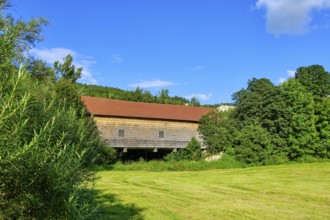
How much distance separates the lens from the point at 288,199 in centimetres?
1420

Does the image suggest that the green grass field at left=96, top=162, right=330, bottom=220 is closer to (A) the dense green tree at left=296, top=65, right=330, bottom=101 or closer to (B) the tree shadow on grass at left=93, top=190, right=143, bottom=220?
(B) the tree shadow on grass at left=93, top=190, right=143, bottom=220

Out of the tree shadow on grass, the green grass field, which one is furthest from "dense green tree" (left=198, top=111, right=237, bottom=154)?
the tree shadow on grass

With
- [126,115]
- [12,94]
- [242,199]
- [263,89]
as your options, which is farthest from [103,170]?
[12,94]

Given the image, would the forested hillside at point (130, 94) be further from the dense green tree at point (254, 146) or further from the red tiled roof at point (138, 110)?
the dense green tree at point (254, 146)

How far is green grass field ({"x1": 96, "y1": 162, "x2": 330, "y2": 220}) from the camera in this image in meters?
10.7

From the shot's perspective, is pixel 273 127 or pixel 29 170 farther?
pixel 273 127

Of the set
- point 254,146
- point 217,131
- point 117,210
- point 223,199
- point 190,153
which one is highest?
point 217,131

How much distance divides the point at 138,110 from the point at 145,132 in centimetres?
255

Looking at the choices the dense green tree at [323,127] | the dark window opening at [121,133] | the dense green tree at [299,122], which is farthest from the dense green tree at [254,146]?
the dark window opening at [121,133]

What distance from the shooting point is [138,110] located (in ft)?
115

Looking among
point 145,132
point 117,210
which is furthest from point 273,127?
point 117,210

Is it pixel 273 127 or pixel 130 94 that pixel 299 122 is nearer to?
pixel 273 127

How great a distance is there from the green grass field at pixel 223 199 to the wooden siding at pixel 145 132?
11.9 meters

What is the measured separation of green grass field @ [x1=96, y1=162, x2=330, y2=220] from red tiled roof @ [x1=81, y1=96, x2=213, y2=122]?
12888mm
